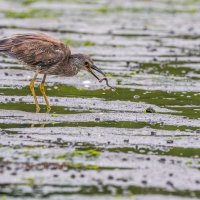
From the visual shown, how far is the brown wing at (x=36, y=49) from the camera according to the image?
14656 millimetres

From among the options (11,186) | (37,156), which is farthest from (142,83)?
(11,186)

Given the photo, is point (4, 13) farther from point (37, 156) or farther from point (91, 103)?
point (37, 156)

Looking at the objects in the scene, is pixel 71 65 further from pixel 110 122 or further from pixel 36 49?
pixel 110 122

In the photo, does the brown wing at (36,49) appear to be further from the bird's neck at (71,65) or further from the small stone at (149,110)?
the small stone at (149,110)

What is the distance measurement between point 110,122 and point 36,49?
79.9 inches

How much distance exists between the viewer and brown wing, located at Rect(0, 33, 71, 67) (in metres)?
14.7

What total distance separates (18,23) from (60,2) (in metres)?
6.73

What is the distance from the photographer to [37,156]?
11.1 metres

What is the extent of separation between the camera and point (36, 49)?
48.1ft

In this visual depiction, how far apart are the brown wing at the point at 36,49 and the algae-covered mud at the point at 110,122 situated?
0.86 metres

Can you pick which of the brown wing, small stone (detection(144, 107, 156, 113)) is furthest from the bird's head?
small stone (detection(144, 107, 156, 113))

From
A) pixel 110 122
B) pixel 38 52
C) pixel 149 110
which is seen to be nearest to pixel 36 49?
pixel 38 52

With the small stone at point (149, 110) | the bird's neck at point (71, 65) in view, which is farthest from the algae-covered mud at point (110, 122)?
the bird's neck at point (71, 65)

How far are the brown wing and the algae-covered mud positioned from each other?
0.86m
